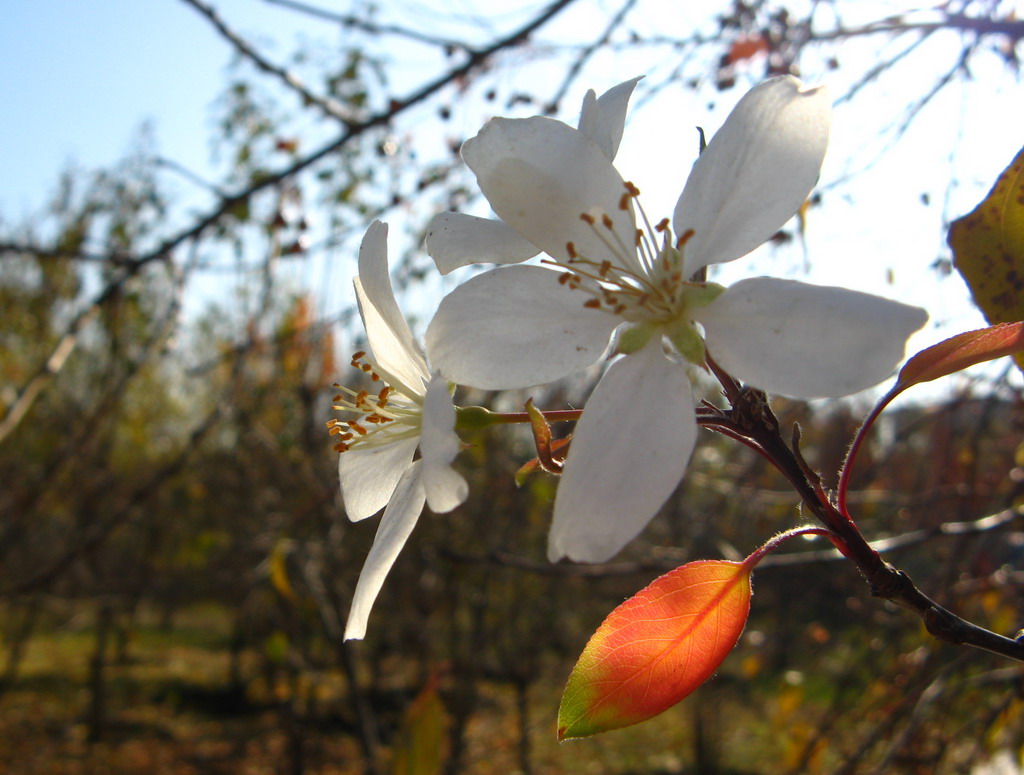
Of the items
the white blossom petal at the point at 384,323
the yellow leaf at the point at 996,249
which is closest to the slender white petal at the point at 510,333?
the white blossom petal at the point at 384,323

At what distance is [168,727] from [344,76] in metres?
6.43

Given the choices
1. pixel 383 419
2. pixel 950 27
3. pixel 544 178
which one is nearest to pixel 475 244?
pixel 544 178

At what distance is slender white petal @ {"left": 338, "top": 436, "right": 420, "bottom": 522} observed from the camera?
72 centimetres

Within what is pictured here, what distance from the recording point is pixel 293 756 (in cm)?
492

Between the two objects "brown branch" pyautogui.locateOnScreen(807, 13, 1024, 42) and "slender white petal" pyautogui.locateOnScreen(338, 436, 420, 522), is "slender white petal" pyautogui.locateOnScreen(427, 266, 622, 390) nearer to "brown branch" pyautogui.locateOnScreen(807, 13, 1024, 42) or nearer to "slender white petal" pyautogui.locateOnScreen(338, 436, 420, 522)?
"slender white petal" pyautogui.locateOnScreen(338, 436, 420, 522)

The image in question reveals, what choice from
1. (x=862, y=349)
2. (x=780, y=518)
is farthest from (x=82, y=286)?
(x=862, y=349)

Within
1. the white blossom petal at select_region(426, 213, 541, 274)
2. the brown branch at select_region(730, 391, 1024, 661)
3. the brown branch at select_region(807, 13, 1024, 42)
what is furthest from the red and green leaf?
the brown branch at select_region(807, 13, 1024, 42)

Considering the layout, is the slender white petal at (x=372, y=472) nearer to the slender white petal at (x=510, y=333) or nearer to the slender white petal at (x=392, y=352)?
the slender white petal at (x=392, y=352)

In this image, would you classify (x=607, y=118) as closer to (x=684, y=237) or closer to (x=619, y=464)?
(x=684, y=237)

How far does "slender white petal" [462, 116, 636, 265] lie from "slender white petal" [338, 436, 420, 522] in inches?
9.1

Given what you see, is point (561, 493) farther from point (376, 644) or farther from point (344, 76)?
point (376, 644)

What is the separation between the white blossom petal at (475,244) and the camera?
2.17 ft

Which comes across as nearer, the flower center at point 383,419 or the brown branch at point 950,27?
the flower center at point 383,419

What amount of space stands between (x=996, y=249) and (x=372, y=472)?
616 millimetres
